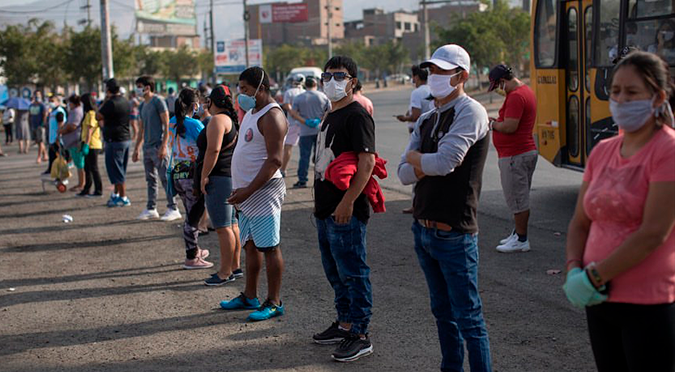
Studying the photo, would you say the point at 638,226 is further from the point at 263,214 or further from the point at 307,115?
the point at 307,115

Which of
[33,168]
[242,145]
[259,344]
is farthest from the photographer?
[33,168]

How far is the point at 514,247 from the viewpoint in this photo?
8.12 meters

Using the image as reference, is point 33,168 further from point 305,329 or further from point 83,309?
point 305,329

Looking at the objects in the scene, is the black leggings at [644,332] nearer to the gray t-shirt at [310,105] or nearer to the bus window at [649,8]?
the bus window at [649,8]

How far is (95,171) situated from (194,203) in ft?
20.4

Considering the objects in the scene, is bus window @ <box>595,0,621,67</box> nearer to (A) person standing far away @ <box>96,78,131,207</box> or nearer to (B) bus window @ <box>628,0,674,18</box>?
(B) bus window @ <box>628,0,674,18</box>

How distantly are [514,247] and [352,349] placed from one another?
354cm

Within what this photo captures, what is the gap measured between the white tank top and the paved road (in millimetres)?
1160

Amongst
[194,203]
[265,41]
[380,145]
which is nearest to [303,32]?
[265,41]

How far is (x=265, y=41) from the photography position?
6609 inches

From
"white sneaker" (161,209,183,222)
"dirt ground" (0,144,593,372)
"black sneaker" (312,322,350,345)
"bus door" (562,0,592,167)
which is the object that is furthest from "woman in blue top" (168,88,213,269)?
"bus door" (562,0,592,167)

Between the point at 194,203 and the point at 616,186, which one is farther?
the point at 194,203

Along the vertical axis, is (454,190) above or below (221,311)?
above

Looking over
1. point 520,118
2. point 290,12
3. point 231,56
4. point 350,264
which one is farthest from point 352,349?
point 290,12
